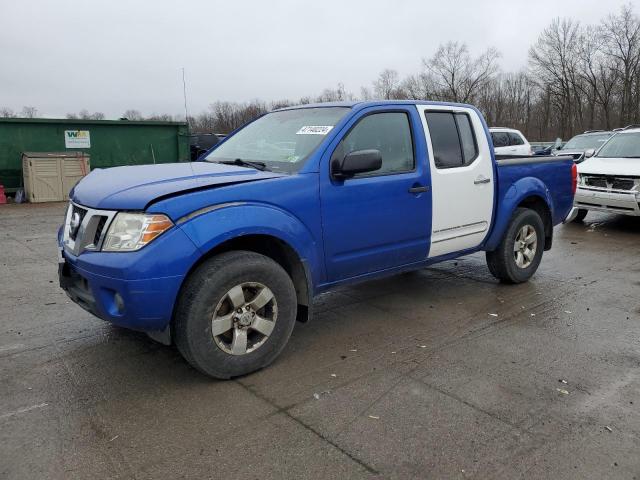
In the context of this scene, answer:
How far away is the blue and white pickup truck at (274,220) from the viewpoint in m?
3.14

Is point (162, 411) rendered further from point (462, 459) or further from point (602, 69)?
point (602, 69)

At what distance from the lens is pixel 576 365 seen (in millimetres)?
3742

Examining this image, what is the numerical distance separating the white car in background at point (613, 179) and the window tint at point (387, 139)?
6.05m

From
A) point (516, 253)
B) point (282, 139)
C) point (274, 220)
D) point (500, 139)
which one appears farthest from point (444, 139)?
point (500, 139)

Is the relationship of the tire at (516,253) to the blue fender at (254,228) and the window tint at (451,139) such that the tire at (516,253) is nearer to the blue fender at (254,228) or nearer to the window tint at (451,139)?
the window tint at (451,139)

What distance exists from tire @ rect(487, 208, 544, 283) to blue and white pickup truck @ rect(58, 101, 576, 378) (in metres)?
0.25

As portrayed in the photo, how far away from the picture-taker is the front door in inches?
154

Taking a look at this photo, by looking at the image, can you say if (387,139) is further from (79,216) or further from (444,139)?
(79,216)

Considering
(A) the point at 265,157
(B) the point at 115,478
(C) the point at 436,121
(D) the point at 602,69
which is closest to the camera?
(B) the point at 115,478

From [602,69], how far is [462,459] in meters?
57.8

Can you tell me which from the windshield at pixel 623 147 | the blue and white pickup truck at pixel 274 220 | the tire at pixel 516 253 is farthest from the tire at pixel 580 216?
the blue and white pickup truck at pixel 274 220

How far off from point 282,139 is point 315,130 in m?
0.32

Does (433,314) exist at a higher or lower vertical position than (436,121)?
lower

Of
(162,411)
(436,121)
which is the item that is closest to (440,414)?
(162,411)
